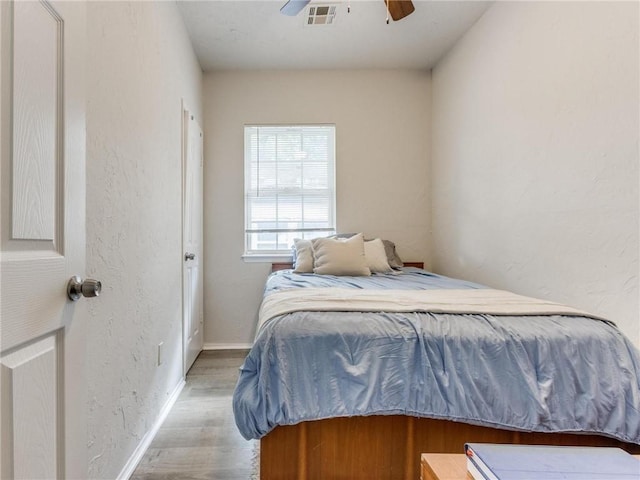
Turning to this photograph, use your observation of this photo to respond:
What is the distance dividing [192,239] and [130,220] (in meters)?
1.19

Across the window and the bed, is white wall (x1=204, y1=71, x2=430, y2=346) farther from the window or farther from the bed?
the bed

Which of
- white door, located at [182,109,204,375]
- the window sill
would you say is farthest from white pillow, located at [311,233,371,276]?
white door, located at [182,109,204,375]

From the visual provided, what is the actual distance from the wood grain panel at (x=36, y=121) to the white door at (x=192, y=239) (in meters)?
1.69

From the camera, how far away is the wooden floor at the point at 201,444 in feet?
4.63

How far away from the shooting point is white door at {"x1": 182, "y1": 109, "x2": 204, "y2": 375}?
2363mm

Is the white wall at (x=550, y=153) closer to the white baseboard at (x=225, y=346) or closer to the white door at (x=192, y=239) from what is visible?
the white baseboard at (x=225, y=346)

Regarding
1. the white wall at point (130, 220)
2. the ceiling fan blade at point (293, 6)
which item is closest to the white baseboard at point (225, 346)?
the white wall at point (130, 220)

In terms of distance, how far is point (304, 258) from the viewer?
104 inches

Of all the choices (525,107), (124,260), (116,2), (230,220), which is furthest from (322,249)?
(116,2)

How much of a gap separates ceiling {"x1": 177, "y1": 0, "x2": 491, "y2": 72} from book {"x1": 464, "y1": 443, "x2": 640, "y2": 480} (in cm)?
261

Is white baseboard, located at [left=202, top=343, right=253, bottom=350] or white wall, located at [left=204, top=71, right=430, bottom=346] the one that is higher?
white wall, located at [left=204, top=71, right=430, bottom=346]

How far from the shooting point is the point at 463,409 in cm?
112

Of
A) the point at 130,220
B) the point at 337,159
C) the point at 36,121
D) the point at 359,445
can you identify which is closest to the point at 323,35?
the point at 337,159

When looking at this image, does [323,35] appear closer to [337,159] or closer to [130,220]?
[337,159]
